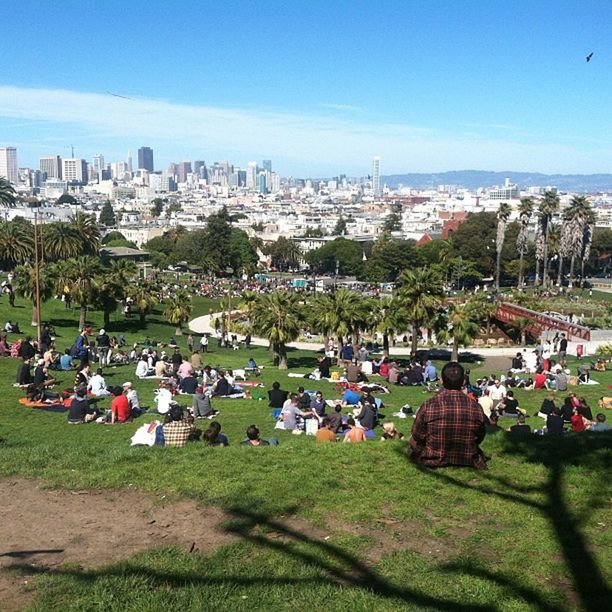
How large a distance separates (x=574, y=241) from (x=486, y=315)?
36205 mm

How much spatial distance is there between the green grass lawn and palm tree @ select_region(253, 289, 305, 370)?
564 inches

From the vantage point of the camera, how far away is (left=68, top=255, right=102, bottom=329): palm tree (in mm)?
31766

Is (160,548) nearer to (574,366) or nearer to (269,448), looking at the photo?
(269,448)

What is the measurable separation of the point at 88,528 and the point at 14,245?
3886 cm

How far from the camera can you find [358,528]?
697 cm

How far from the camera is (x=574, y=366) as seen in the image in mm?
24828

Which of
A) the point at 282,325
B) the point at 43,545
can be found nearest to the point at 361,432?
the point at 43,545

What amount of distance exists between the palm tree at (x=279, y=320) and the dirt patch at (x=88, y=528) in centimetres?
1661

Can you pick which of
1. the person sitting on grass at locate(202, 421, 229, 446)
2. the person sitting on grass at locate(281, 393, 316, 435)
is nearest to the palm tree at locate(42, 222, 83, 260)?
the person sitting on grass at locate(281, 393, 316, 435)

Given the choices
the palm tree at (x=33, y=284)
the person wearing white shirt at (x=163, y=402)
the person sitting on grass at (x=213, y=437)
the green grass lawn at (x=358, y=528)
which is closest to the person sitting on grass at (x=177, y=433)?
the person sitting on grass at (x=213, y=437)

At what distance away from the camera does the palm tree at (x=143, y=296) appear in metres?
36.7

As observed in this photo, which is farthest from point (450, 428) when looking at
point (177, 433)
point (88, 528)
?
point (177, 433)

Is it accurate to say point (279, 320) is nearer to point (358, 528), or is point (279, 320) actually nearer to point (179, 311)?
point (179, 311)

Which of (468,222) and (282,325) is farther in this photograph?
(468,222)
